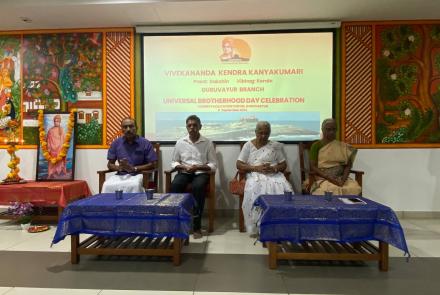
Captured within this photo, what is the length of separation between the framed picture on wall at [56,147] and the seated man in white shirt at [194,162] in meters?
1.63

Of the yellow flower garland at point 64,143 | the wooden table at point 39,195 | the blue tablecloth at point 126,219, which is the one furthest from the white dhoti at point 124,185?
the yellow flower garland at point 64,143

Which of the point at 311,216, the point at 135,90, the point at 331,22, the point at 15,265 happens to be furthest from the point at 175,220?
Result: the point at 331,22

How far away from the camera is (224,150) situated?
14.8 ft

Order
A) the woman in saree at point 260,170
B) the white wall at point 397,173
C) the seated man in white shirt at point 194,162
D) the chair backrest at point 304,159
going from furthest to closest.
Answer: the white wall at point 397,173 < the chair backrest at point 304,159 < the seated man in white shirt at point 194,162 < the woman in saree at point 260,170

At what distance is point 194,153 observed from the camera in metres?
4.03

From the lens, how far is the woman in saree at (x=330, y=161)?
373 centimetres

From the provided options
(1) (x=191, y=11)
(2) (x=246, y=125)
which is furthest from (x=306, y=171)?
(1) (x=191, y=11)

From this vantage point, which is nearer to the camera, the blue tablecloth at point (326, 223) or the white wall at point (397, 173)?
the blue tablecloth at point (326, 223)

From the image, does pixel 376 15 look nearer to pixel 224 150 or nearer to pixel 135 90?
pixel 224 150

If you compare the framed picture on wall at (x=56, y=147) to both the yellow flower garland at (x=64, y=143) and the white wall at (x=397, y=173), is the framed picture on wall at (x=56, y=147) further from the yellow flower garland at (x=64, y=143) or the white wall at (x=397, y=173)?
the white wall at (x=397, y=173)

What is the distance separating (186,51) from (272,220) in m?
2.84

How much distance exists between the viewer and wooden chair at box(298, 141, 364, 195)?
12.5 feet

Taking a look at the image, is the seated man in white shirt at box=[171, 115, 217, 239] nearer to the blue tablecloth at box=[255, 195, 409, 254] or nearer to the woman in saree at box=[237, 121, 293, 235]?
the woman in saree at box=[237, 121, 293, 235]

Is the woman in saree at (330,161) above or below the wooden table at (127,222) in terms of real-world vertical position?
above
